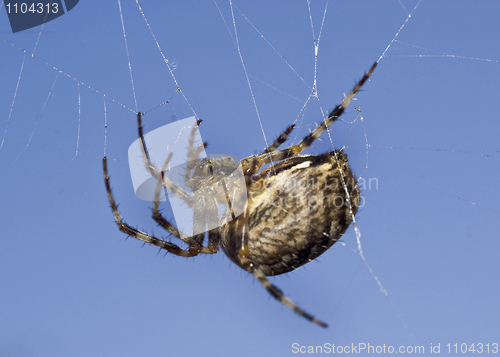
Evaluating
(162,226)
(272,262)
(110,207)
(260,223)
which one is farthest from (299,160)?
(110,207)

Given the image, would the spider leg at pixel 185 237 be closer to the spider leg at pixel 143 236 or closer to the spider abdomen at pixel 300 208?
the spider leg at pixel 143 236

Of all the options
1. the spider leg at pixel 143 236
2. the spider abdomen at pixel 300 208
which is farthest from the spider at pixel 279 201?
the spider leg at pixel 143 236

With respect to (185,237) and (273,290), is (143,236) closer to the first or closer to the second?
(185,237)

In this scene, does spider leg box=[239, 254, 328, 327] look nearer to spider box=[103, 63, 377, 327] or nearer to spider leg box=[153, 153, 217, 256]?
spider box=[103, 63, 377, 327]

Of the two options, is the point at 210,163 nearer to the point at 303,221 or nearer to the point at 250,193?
the point at 250,193

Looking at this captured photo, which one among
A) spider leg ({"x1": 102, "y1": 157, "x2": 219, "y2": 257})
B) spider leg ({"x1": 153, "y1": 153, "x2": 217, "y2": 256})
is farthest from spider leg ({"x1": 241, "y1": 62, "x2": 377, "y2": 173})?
spider leg ({"x1": 102, "y1": 157, "x2": 219, "y2": 257})

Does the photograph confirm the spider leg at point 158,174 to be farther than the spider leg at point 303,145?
Yes

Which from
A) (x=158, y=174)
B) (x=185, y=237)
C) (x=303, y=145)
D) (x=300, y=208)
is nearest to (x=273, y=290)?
(x=300, y=208)
